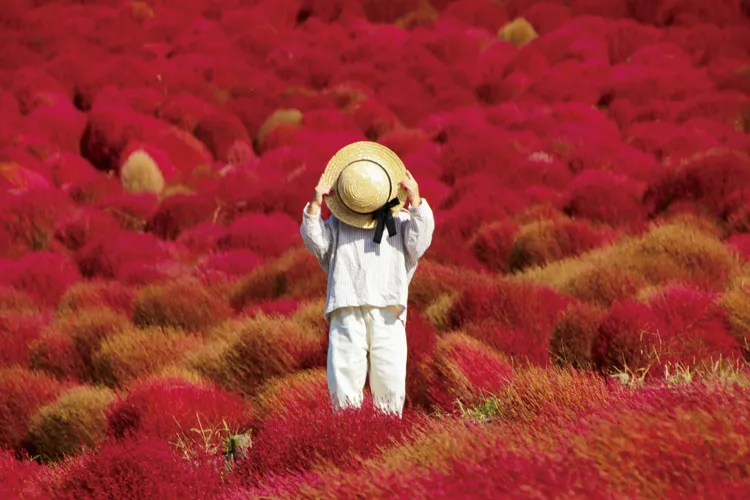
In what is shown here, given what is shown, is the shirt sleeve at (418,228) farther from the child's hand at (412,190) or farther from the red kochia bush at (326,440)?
the red kochia bush at (326,440)

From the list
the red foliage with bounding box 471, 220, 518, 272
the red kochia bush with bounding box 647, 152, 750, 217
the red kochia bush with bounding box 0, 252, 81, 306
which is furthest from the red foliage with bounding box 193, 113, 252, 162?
the red kochia bush with bounding box 647, 152, 750, 217

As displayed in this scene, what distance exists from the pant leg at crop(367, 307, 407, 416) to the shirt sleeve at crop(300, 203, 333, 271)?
319mm

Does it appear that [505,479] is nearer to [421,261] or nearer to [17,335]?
[421,261]

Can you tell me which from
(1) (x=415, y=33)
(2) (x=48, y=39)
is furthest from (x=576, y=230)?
(2) (x=48, y=39)

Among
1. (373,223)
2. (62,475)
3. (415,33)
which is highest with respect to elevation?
(415,33)

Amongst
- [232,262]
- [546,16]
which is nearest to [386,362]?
[232,262]

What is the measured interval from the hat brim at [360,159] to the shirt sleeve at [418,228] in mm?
93

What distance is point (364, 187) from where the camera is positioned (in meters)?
4.08

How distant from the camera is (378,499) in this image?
8.17ft

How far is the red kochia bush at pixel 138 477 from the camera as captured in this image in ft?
11.2

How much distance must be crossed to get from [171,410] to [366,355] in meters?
1.31

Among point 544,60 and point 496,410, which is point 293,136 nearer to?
point 544,60

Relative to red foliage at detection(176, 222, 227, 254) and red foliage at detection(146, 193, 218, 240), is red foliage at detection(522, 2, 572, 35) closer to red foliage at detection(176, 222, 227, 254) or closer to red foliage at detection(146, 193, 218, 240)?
red foliage at detection(146, 193, 218, 240)

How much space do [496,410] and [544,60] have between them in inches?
422
